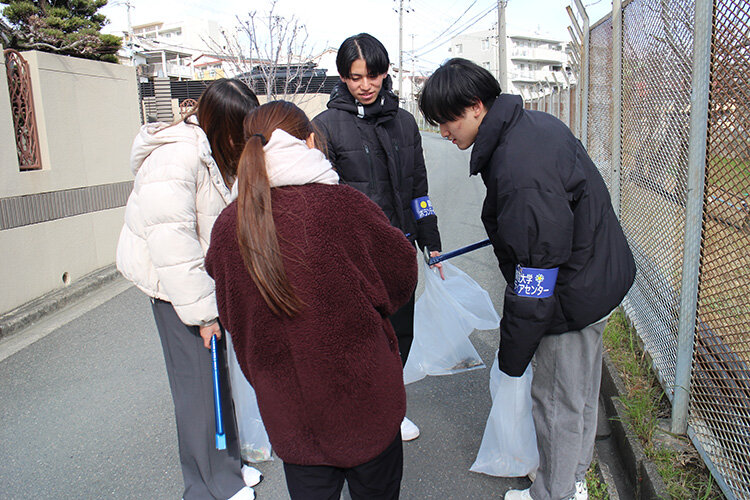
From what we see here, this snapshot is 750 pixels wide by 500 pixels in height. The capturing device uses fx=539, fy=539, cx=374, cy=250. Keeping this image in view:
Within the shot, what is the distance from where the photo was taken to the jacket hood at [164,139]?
2092 mm

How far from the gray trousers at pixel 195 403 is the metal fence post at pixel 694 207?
2.08 metres

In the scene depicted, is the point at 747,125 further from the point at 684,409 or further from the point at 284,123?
the point at 284,123

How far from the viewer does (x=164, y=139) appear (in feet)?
6.87

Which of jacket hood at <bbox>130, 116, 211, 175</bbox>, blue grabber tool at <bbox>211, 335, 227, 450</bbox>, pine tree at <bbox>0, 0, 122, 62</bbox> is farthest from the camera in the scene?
pine tree at <bbox>0, 0, 122, 62</bbox>

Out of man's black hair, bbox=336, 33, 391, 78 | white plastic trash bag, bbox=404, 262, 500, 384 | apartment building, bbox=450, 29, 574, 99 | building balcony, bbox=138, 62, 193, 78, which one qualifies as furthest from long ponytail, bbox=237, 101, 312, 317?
apartment building, bbox=450, 29, 574, 99

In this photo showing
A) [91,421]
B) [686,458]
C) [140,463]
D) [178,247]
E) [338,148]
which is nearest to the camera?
[178,247]

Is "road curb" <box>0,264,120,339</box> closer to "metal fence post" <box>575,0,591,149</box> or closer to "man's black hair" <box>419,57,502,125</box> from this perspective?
"man's black hair" <box>419,57,502,125</box>

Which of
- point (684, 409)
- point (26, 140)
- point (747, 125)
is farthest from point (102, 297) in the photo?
point (747, 125)

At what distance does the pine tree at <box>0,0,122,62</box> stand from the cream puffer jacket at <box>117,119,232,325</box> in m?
5.22

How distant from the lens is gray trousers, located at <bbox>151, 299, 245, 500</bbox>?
229cm

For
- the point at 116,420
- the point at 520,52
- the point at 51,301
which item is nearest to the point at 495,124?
the point at 116,420

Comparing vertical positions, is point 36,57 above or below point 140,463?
above

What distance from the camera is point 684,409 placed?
8.20 feet

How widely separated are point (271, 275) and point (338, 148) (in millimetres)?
1430
